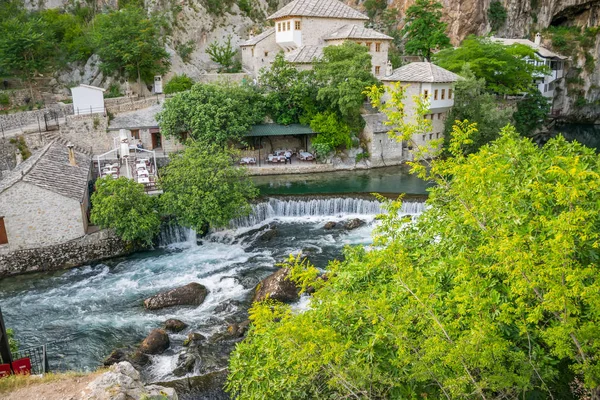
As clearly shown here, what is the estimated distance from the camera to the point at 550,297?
720 centimetres

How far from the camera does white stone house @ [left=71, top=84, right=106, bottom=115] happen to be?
38.7m

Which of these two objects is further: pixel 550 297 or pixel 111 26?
pixel 111 26

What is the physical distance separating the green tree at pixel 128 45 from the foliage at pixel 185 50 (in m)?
5.75

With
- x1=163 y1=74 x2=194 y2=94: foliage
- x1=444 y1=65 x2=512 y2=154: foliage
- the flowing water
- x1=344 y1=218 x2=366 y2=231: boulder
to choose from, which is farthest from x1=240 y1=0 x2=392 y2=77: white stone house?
x1=344 y1=218 x2=366 y2=231: boulder

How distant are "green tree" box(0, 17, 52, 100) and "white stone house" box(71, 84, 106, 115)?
8098mm

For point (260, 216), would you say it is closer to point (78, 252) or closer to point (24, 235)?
point (78, 252)

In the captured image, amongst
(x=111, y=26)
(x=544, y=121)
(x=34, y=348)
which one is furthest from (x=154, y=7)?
(x=34, y=348)

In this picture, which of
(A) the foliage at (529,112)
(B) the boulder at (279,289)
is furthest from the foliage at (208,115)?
(A) the foliage at (529,112)

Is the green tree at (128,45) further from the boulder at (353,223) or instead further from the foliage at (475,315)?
the foliage at (475,315)

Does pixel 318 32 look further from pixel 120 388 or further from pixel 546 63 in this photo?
pixel 120 388

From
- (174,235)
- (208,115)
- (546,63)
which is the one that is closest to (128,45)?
(208,115)

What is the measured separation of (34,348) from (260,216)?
15.0 metres

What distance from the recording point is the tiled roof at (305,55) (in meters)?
43.0

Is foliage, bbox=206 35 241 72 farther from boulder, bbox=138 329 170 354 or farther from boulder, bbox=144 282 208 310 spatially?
boulder, bbox=138 329 170 354
